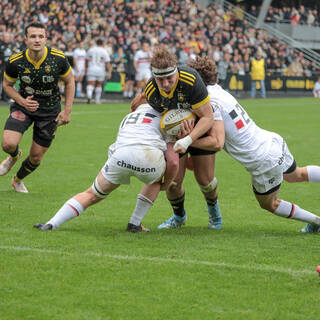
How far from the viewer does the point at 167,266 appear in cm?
473

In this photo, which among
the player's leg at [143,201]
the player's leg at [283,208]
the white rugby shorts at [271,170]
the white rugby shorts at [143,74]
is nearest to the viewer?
the player's leg at [143,201]

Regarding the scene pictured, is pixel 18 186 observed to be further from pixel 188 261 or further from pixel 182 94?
pixel 188 261

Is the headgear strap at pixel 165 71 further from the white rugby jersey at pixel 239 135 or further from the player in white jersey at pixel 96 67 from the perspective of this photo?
the player in white jersey at pixel 96 67

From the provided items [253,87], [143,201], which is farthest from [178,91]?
[253,87]

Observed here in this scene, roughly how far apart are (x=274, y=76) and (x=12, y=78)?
87.9 feet

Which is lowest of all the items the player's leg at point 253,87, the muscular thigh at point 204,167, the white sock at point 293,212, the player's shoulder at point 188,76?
the player's leg at point 253,87

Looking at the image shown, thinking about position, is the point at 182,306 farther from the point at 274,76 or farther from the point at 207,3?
the point at 207,3

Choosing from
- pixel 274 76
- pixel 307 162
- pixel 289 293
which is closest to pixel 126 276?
pixel 289 293

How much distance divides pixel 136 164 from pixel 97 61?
18.4 m

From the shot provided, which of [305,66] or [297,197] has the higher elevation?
[297,197]

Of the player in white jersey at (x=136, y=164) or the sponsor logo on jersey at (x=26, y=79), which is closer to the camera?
the player in white jersey at (x=136, y=164)

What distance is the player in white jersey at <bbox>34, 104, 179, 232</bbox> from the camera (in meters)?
5.48

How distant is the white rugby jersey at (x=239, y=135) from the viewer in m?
5.81

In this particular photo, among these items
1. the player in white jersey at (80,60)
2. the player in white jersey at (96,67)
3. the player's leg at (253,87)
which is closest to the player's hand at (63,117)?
the player in white jersey at (96,67)
